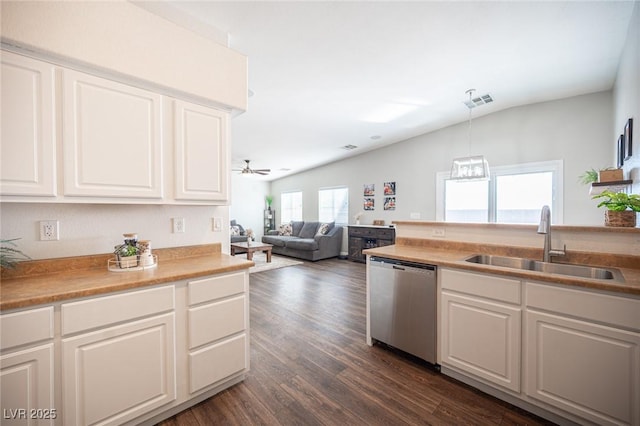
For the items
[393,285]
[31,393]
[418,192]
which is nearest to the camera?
[31,393]

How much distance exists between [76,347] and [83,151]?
42.2 inches

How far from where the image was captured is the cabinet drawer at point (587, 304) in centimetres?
136

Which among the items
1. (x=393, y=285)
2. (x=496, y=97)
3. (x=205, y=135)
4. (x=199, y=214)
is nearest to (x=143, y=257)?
(x=199, y=214)

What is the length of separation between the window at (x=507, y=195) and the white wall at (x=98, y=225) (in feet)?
15.0

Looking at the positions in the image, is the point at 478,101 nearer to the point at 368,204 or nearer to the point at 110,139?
the point at 368,204

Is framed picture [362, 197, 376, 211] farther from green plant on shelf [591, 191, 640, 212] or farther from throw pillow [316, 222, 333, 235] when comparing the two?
green plant on shelf [591, 191, 640, 212]

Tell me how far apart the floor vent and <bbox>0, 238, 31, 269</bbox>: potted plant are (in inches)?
202

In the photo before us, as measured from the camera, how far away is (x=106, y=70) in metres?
1.62

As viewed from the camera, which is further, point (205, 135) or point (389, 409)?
point (205, 135)

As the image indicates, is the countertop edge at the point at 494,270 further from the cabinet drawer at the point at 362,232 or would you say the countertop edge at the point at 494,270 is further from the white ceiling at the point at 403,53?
the cabinet drawer at the point at 362,232

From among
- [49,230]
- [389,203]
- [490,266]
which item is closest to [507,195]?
[389,203]

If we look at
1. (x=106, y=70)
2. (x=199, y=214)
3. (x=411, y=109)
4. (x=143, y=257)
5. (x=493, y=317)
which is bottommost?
(x=493, y=317)

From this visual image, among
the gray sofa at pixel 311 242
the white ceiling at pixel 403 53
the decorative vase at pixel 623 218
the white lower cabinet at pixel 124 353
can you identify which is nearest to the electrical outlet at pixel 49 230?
the white lower cabinet at pixel 124 353

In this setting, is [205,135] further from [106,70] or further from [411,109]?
[411,109]
